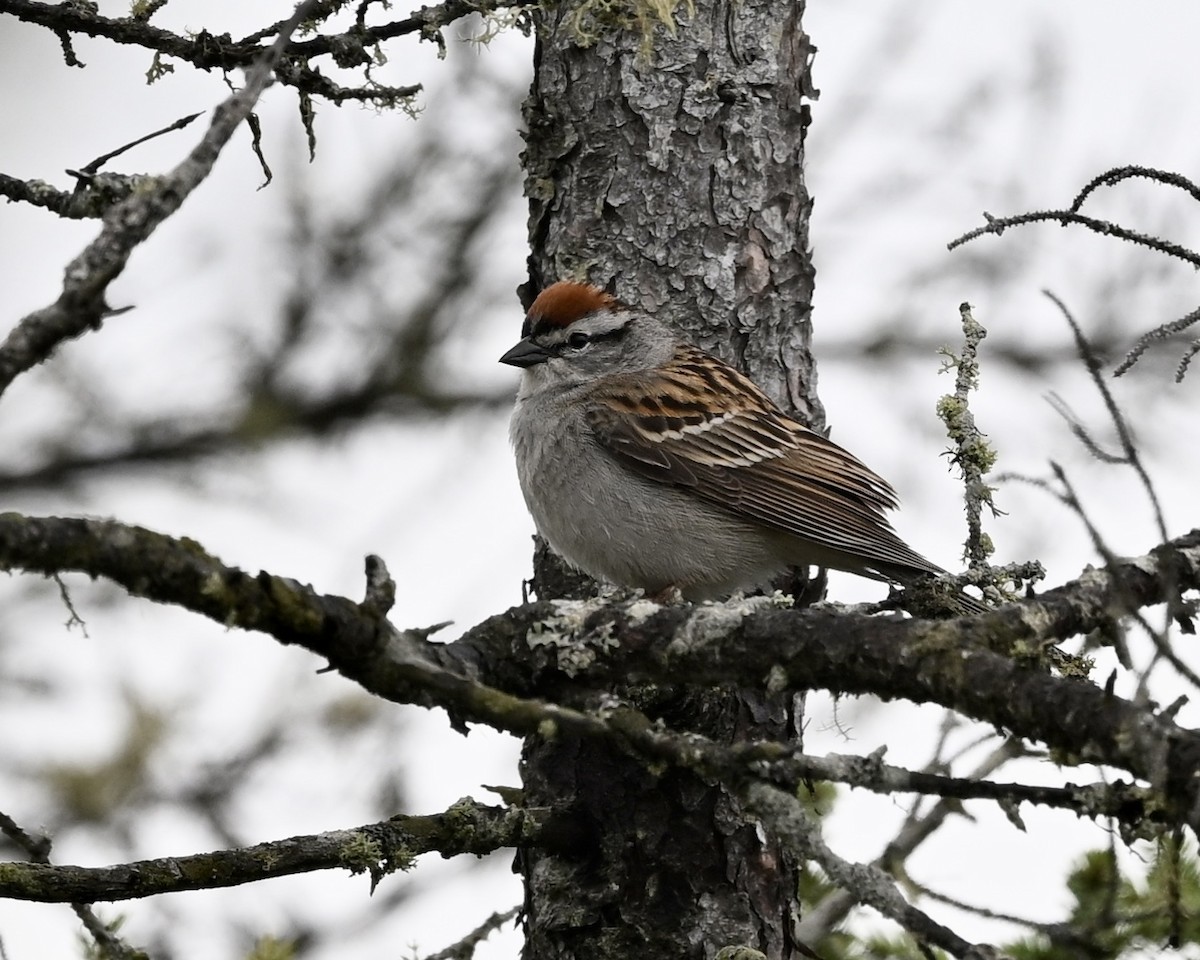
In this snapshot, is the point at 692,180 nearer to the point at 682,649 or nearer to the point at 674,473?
the point at 674,473

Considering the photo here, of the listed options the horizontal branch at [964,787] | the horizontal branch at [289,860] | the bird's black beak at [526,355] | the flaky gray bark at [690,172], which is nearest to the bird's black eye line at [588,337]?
the bird's black beak at [526,355]

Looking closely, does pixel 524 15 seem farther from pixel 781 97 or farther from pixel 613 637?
pixel 613 637

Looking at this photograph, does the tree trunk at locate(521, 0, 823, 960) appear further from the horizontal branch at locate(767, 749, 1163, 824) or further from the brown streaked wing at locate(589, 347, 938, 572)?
the horizontal branch at locate(767, 749, 1163, 824)

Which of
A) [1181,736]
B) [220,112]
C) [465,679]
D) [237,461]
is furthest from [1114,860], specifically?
[237,461]

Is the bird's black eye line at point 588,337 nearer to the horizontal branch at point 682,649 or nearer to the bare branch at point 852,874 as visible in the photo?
the horizontal branch at point 682,649

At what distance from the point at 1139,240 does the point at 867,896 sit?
1.58m

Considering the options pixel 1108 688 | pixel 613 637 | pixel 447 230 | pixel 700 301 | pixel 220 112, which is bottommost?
pixel 1108 688

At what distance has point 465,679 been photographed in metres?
2.63

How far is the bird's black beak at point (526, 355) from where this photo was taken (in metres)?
5.58

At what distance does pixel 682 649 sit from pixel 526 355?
8.86 ft

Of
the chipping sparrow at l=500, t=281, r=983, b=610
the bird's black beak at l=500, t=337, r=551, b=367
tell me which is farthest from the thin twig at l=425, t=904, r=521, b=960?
the bird's black beak at l=500, t=337, r=551, b=367

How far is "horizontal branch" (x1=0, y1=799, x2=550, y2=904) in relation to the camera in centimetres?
316

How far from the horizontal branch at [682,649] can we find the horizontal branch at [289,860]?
25.5 inches

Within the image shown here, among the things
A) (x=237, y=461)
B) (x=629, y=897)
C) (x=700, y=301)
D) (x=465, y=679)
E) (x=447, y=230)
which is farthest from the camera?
(x=447, y=230)
